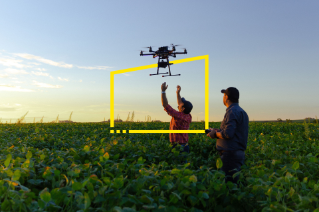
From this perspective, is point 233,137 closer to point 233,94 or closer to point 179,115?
point 233,94

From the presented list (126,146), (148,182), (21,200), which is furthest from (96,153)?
(21,200)

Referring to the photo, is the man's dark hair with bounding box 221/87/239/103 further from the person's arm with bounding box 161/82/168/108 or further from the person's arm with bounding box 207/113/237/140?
the person's arm with bounding box 161/82/168/108

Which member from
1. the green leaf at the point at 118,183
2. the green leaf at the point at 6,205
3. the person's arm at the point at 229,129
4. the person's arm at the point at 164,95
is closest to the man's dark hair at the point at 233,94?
the person's arm at the point at 229,129

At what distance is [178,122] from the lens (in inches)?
256

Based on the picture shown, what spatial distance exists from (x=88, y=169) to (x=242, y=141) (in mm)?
3014

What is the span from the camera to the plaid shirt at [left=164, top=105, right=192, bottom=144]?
638 centimetres

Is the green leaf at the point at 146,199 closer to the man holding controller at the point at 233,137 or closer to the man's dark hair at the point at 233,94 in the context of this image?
the man holding controller at the point at 233,137

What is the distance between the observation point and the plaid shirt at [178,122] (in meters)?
6.38

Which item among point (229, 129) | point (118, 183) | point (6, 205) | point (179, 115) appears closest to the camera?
point (6, 205)

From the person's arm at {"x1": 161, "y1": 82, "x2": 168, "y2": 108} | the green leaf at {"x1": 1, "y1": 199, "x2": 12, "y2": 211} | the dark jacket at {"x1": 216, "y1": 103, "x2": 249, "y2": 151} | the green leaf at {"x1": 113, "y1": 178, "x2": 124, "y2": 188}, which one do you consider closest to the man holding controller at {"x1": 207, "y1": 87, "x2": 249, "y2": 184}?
the dark jacket at {"x1": 216, "y1": 103, "x2": 249, "y2": 151}

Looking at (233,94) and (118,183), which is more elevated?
(233,94)

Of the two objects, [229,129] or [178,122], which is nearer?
[229,129]

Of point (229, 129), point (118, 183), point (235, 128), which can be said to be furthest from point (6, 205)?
point (235, 128)

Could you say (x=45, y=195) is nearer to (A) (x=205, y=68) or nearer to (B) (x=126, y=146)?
(B) (x=126, y=146)
